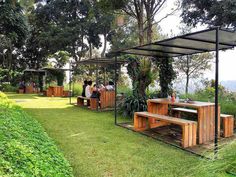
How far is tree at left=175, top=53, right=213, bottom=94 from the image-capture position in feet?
59.4

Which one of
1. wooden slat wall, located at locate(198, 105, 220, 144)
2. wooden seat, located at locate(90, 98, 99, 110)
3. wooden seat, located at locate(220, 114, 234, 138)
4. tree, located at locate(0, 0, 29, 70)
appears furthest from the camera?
wooden seat, located at locate(90, 98, 99, 110)

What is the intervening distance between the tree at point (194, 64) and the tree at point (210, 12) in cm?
740

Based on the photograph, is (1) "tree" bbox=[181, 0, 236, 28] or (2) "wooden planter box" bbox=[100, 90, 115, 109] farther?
(2) "wooden planter box" bbox=[100, 90, 115, 109]

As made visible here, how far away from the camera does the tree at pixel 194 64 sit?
59.4 ft

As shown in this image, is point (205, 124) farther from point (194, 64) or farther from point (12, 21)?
point (194, 64)

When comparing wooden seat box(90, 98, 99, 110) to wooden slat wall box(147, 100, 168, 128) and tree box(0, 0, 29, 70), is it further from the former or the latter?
tree box(0, 0, 29, 70)

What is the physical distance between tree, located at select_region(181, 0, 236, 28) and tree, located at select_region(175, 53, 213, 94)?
24.3ft

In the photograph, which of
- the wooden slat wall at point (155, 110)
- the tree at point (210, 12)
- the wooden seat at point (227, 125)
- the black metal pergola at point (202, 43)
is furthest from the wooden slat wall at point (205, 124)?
the tree at point (210, 12)

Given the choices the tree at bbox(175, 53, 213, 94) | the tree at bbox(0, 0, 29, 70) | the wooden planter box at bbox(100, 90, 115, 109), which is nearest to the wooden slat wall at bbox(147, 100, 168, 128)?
the wooden planter box at bbox(100, 90, 115, 109)

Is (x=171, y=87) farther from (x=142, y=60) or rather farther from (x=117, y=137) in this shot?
(x=117, y=137)

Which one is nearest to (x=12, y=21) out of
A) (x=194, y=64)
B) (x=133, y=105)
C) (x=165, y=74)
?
(x=133, y=105)

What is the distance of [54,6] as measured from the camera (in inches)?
1057

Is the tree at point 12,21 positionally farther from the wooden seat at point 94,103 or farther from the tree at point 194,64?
the tree at point 194,64

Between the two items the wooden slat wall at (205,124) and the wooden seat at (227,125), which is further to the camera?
the wooden seat at (227,125)
